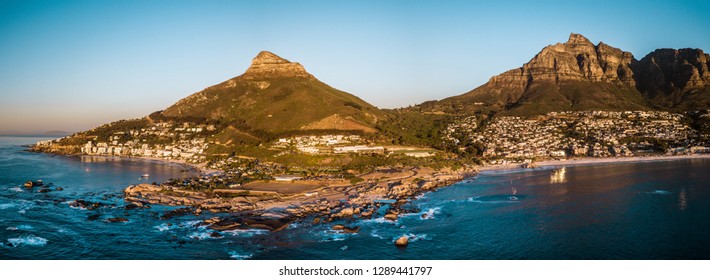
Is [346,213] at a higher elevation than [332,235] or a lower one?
higher

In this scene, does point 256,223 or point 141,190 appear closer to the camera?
point 256,223

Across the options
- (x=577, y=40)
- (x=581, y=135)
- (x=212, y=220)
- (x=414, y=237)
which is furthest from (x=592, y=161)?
(x=577, y=40)

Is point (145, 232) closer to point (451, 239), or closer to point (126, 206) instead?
point (126, 206)

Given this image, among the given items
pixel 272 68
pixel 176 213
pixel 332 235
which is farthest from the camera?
pixel 272 68

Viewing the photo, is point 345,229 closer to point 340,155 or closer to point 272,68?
point 340,155

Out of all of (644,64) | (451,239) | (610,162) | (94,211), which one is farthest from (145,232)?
(644,64)
